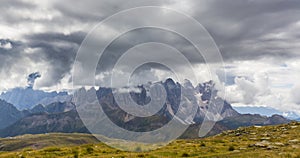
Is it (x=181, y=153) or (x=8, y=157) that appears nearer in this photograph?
(x=181, y=153)

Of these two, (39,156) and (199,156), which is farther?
(39,156)

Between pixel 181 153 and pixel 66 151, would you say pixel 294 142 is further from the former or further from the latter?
pixel 66 151

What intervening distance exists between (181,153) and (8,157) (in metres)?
24.1

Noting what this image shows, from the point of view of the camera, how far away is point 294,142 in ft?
123

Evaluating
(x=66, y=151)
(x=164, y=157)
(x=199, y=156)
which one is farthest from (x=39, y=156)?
(x=199, y=156)

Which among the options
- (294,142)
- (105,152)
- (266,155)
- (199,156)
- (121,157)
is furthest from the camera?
(105,152)

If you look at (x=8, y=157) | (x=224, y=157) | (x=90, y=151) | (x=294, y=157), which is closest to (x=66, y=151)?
(x=90, y=151)

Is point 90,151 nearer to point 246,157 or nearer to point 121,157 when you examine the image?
point 121,157

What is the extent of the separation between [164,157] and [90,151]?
14145 millimetres

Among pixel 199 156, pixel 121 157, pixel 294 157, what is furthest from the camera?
pixel 121 157

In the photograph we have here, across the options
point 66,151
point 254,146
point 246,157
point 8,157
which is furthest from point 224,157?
point 8,157

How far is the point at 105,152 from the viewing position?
1658 inches

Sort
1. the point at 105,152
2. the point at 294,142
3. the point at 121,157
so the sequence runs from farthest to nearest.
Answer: the point at 105,152 → the point at 294,142 → the point at 121,157

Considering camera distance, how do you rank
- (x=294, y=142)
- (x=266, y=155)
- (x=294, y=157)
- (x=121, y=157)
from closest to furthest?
1. (x=294, y=157)
2. (x=266, y=155)
3. (x=121, y=157)
4. (x=294, y=142)
